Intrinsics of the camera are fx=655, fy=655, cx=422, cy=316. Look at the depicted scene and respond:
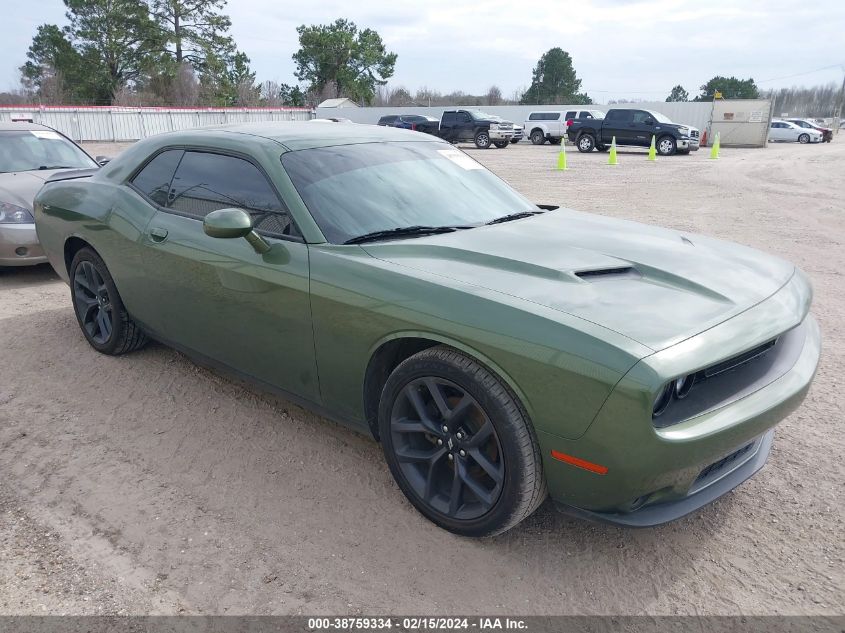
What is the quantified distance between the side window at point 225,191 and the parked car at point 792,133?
3943 centimetres

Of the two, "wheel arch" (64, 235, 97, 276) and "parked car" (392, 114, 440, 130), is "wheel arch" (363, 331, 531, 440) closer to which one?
"wheel arch" (64, 235, 97, 276)

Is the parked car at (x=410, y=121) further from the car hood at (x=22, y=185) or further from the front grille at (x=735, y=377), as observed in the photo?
the front grille at (x=735, y=377)

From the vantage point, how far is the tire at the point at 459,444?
2318 millimetres

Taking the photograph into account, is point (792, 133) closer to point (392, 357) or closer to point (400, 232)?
point (400, 232)

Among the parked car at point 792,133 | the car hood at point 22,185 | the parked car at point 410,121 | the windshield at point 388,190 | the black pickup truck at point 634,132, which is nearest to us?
the windshield at point 388,190

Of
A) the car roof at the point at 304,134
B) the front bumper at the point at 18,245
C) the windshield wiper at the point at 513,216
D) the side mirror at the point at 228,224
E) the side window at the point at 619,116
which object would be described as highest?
the car roof at the point at 304,134

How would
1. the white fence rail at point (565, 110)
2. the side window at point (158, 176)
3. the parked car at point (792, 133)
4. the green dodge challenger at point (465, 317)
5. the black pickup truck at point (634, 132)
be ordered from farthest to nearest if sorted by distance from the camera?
the white fence rail at point (565, 110) < the parked car at point (792, 133) < the black pickup truck at point (634, 132) < the side window at point (158, 176) < the green dodge challenger at point (465, 317)

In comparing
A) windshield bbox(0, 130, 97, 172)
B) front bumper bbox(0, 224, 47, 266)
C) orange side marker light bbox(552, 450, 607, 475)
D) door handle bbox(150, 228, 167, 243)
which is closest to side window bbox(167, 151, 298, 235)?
door handle bbox(150, 228, 167, 243)

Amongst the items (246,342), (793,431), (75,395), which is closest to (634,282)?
(793,431)

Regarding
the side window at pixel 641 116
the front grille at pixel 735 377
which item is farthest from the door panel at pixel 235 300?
the side window at pixel 641 116

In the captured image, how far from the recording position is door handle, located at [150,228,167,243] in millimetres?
3656

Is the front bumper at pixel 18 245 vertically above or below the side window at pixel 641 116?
below

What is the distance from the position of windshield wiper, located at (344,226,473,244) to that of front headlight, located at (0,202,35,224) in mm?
4813

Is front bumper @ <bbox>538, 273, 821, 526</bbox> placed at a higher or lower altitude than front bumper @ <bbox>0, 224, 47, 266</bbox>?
higher
